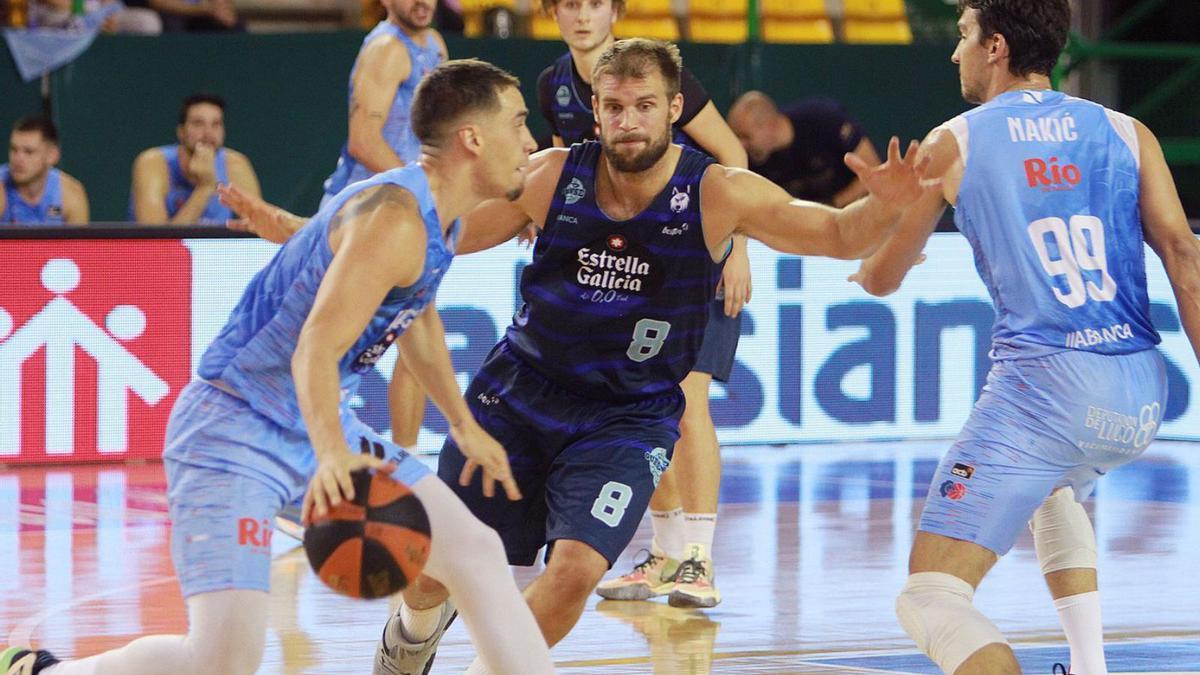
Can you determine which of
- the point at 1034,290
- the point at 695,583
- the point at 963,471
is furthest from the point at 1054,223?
the point at 695,583

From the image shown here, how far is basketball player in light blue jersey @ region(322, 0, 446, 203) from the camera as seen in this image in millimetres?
8828

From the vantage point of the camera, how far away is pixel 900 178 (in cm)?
488

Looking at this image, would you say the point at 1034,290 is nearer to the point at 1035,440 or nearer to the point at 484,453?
the point at 1035,440

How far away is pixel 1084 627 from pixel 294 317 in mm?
2247

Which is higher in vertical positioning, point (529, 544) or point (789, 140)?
point (789, 140)

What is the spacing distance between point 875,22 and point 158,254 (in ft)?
25.6

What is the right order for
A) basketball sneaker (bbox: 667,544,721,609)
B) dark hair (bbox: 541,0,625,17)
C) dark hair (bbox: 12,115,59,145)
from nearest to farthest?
basketball sneaker (bbox: 667,544,721,609) < dark hair (bbox: 541,0,625,17) < dark hair (bbox: 12,115,59,145)

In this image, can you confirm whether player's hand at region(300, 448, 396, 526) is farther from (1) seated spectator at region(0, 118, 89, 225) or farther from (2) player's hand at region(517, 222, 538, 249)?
(1) seated spectator at region(0, 118, 89, 225)

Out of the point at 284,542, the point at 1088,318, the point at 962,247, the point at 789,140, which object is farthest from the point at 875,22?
the point at 1088,318

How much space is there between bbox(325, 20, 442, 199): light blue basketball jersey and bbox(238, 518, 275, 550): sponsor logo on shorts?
458cm

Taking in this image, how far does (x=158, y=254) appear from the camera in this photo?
34.4ft

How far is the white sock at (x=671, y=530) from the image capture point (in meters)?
7.38

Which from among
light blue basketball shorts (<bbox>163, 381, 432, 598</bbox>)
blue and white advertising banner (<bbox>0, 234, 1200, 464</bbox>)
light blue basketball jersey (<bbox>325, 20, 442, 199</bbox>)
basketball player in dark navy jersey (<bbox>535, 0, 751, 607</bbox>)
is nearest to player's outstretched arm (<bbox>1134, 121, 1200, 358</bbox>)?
light blue basketball shorts (<bbox>163, 381, 432, 598</bbox>)

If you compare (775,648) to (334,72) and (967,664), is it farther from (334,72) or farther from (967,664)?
(334,72)
